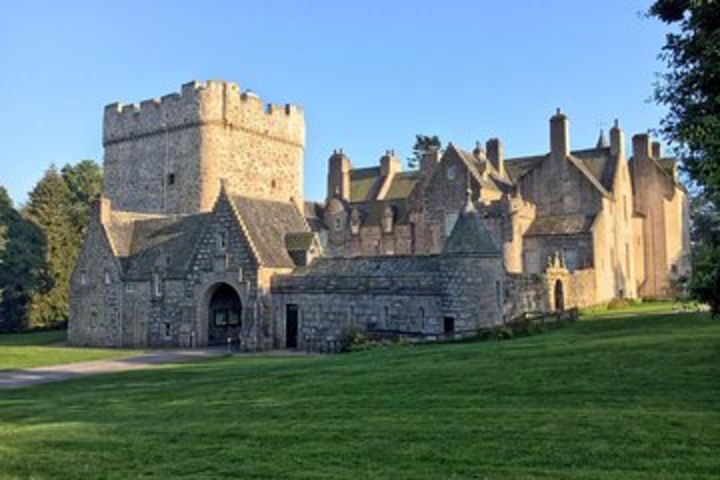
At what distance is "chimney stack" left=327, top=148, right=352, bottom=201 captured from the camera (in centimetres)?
6756

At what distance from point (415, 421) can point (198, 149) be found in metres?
42.8

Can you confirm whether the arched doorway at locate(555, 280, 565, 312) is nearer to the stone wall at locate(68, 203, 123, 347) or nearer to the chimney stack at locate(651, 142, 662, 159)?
the chimney stack at locate(651, 142, 662, 159)

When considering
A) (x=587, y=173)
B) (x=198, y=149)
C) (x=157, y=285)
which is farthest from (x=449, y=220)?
(x=157, y=285)

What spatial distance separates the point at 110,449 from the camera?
38.1 feet

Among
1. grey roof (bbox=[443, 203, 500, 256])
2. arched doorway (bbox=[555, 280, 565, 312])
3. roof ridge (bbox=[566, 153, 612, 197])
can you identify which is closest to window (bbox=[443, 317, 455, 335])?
grey roof (bbox=[443, 203, 500, 256])

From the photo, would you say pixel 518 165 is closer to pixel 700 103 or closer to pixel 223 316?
pixel 223 316

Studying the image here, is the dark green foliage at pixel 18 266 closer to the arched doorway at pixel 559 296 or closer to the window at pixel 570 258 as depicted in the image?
the arched doorway at pixel 559 296

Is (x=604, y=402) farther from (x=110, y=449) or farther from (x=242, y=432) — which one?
(x=110, y=449)

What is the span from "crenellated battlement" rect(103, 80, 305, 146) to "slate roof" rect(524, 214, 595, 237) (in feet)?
68.1

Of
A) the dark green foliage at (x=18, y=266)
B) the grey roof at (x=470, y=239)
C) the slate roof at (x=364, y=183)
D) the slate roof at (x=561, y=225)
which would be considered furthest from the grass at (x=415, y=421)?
the slate roof at (x=364, y=183)

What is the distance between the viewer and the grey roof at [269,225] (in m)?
37.8

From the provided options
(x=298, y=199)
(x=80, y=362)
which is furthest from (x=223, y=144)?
(x=80, y=362)

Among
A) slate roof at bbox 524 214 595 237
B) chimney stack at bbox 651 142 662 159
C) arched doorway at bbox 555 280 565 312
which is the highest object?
chimney stack at bbox 651 142 662 159

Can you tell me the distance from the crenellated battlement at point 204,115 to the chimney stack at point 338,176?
30.3 ft
